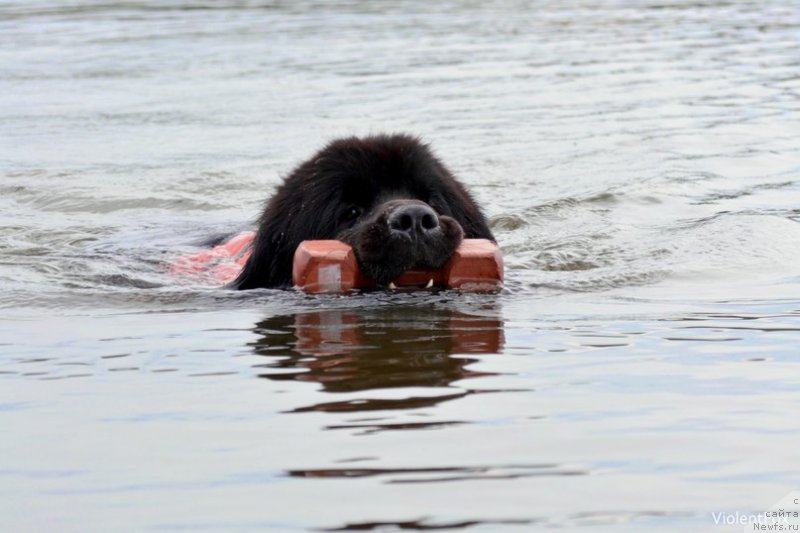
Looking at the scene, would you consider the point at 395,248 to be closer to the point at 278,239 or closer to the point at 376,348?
the point at 278,239

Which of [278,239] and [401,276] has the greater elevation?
[278,239]

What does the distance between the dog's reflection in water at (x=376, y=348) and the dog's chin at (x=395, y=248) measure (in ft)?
0.59

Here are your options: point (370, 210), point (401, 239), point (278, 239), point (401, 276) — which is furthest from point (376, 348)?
point (278, 239)

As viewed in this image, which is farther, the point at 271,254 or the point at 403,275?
the point at 271,254

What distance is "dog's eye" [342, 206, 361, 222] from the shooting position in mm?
5746

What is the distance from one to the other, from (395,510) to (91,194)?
6.98 metres

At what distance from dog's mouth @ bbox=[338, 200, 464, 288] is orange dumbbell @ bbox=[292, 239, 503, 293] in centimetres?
4

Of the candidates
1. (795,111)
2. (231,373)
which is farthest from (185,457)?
(795,111)

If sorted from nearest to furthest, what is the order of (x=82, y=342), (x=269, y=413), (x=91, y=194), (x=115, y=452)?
(x=115, y=452) < (x=269, y=413) < (x=82, y=342) < (x=91, y=194)

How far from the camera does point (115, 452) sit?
3420 mm

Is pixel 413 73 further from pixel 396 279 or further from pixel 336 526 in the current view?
pixel 336 526

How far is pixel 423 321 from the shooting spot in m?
5.14

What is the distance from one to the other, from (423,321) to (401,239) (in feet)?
1.22

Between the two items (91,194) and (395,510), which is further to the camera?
(91,194)
